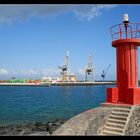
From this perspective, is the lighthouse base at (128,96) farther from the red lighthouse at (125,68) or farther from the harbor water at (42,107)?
the harbor water at (42,107)

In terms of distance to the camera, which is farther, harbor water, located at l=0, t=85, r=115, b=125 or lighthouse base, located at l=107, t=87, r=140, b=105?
harbor water, located at l=0, t=85, r=115, b=125

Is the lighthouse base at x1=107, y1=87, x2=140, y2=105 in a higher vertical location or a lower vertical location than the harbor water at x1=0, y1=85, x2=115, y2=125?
higher

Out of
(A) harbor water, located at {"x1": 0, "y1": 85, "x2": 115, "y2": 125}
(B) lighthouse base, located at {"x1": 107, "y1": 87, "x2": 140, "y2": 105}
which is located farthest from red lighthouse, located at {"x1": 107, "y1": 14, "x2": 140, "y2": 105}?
(A) harbor water, located at {"x1": 0, "y1": 85, "x2": 115, "y2": 125}

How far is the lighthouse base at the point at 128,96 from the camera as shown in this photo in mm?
9891

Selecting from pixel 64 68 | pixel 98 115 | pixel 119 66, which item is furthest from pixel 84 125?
pixel 64 68

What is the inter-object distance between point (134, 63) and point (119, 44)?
2.89 feet

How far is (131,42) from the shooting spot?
34.0 feet

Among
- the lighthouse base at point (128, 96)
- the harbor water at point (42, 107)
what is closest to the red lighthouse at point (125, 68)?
the lighthouse base at point (128, 96)

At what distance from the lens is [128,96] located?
10117 millimetres

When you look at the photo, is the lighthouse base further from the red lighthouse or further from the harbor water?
the harbor water

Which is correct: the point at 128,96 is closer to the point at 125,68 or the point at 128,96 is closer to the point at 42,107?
the point at 125,68

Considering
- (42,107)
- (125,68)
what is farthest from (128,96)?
(42,107)

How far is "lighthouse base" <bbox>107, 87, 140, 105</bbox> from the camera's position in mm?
9891
